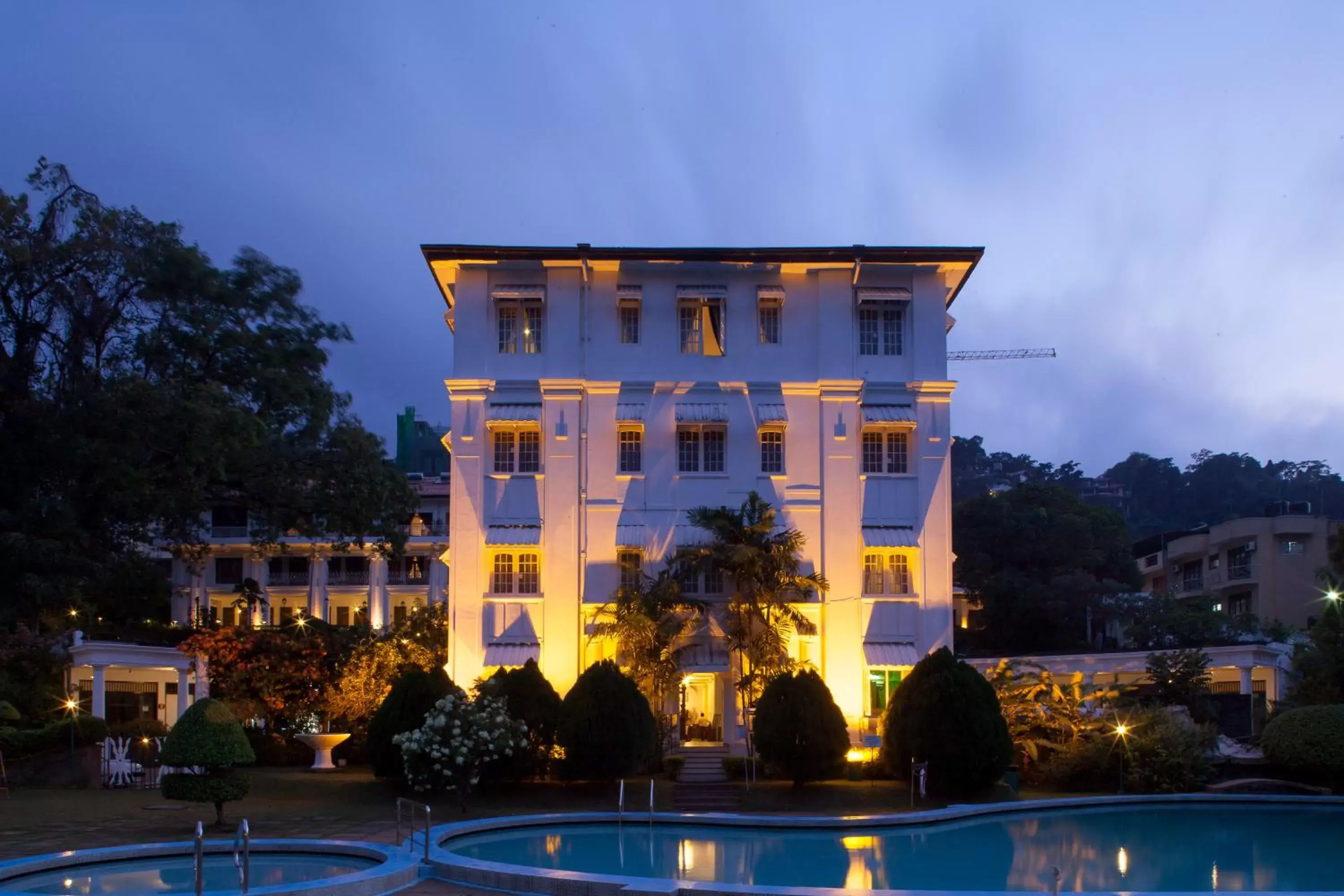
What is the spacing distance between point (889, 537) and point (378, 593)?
34.9 m

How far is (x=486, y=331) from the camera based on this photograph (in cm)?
3606

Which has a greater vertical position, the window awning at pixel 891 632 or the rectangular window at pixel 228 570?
the rectangular window at pixel 228 570

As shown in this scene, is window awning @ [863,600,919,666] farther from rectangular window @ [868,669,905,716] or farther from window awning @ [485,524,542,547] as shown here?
window awning @ [485,524,542,547]

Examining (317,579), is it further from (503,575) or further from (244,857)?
(244,857)

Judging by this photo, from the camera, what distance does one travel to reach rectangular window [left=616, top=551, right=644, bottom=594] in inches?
1375

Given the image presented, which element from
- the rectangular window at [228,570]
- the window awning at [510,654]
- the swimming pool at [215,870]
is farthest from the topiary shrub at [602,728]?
the rectangular window at [228,570]

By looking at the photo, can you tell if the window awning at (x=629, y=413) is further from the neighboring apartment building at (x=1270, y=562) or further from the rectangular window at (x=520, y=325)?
the neighboring apartment building at (x=1270, y=562)

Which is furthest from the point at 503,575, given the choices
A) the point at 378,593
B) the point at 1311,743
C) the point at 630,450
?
the point at 378,593

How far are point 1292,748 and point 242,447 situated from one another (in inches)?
1021

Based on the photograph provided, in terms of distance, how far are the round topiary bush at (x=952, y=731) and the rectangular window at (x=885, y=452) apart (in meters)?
7.34

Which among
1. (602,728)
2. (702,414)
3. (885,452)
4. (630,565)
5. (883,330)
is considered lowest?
(602,728)

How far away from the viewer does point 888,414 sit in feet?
117

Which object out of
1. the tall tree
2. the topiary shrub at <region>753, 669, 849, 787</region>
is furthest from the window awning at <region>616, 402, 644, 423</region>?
the tall tree

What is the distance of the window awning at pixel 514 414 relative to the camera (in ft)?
116
